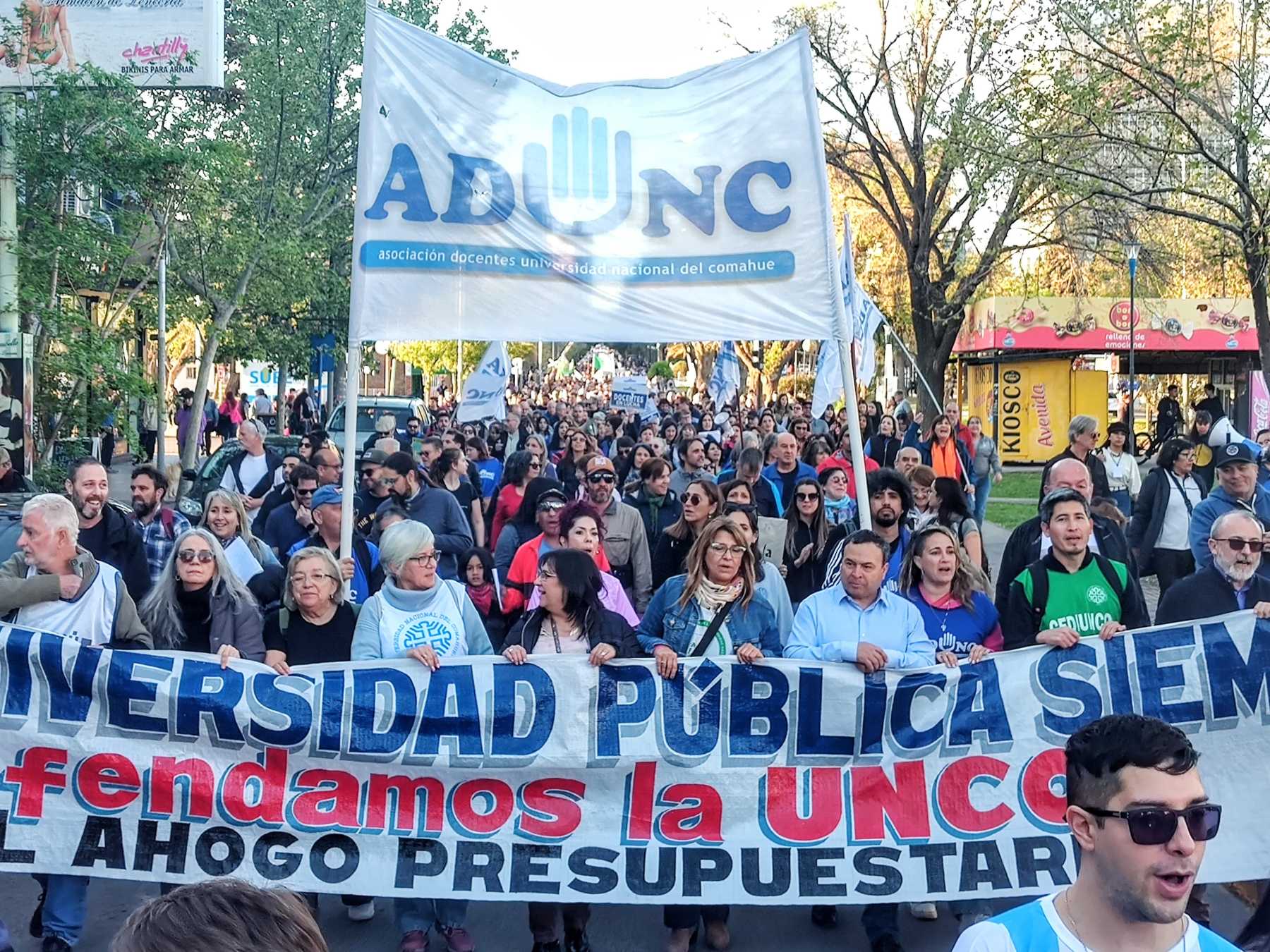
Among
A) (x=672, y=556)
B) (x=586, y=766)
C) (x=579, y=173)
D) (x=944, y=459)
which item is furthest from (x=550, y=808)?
(x=944, y=459)

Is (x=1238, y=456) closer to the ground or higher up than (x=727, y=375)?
closer to the ground

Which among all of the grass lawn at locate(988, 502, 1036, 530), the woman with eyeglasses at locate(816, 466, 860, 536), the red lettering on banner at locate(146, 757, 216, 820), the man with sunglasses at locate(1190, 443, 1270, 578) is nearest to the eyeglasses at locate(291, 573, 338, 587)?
the red lettering on banner at locate(146, 757, 216, 820)

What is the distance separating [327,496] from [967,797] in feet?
14.3

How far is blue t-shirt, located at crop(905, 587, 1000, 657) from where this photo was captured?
6.31 m

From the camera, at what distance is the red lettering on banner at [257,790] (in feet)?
19.0

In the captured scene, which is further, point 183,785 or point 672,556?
point 672,556

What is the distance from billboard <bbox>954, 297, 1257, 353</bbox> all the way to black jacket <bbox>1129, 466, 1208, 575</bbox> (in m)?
25.1

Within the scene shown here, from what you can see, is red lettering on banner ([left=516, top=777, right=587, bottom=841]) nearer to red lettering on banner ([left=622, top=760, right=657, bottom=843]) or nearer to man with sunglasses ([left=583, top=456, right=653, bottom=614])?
red lettering on banner ([left=622, top=760, right=657, bottom=843])

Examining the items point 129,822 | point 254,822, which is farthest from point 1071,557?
point 129,822

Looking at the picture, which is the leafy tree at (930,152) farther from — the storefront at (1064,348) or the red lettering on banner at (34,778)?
the red lettering on banner at (34,778)

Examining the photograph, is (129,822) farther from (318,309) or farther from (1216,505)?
(318,309)

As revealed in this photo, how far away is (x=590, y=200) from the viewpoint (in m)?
7.82

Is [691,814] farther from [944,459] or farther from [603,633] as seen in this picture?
[944,459]

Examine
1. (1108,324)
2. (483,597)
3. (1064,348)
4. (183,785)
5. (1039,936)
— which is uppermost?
(1108,324)
